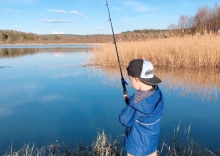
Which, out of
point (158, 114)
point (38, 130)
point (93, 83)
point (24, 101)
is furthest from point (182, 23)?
point (158, 114)

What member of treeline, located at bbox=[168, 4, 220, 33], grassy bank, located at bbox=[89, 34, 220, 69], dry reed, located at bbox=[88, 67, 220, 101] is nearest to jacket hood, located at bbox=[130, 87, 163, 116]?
dry reed, located at bbox=[88, 67, 220, 101]

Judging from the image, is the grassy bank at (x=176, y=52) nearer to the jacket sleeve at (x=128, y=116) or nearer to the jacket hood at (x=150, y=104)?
the jacket hood at (x=150, y=104)

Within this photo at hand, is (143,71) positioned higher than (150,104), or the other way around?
(143,71)

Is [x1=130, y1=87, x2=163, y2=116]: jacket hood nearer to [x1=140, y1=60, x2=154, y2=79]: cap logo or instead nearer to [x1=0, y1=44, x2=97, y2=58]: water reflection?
[x1=140, y1=60, x2=154, y2=79]: cap logo

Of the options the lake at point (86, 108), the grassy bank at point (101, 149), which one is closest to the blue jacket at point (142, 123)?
the grassy bank at point (101, 149)

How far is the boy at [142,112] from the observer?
77.4 inches

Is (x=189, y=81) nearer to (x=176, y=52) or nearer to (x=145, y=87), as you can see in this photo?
(x=176, y=52)

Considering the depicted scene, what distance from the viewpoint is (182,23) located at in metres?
14.6

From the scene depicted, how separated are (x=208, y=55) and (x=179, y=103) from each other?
4.66 metres

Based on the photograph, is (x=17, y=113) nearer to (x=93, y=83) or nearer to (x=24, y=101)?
(x=24, y=101)

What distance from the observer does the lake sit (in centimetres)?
398

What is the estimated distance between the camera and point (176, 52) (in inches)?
403


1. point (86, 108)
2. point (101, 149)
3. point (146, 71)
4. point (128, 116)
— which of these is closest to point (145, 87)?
point (146, 71)

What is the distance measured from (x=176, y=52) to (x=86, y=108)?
569 cm
